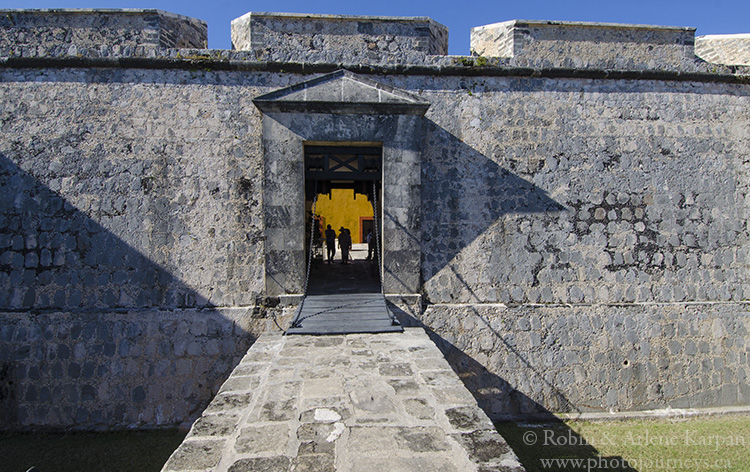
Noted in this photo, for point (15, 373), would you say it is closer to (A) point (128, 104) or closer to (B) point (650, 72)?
(A) point (128, 104)

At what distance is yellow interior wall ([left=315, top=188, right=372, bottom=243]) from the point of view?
60.4 ft

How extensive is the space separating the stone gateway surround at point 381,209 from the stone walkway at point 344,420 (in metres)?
1.82

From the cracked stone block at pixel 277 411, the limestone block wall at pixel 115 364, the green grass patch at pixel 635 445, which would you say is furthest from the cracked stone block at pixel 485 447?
the limestone block wall at pixel 115 364

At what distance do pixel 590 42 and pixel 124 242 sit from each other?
702cm

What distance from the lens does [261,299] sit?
501cm

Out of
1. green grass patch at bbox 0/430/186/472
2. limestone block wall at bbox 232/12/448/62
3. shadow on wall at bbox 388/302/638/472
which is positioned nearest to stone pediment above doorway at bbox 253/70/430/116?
limestone block wall at bbox 232/12/448/62

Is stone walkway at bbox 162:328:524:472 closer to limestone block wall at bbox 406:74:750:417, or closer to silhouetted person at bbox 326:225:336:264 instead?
limestone block wall at bbox 406:74:750:417

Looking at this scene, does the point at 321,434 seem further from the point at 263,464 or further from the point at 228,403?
the point at 228,403

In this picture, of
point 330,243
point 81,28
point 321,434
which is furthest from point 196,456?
point 330,243

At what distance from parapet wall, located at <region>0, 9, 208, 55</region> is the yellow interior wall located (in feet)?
42.7

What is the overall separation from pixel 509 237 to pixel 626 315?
185 cm

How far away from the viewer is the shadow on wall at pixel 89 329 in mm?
4863

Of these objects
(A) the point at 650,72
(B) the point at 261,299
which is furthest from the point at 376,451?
(A) the point at 650,72

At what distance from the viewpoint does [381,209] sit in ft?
17.0
